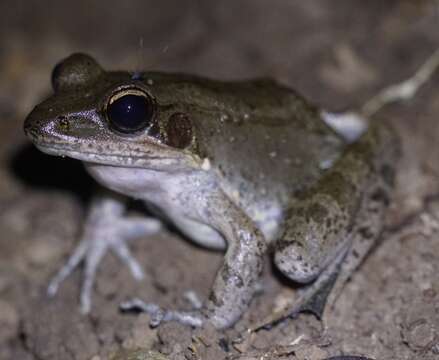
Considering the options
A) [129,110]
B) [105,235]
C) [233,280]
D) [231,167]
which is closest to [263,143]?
[231,167]

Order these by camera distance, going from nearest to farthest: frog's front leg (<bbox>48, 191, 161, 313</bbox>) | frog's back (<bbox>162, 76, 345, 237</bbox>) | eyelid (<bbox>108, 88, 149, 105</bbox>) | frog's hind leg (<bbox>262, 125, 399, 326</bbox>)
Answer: eyelid (<bbox>108, 88, 149, 105</bbox>)
frog's hind leg (<bbox>262, 125, 399, 326</bbox>)
frog's back (<bbox>162, 76, 345, 237</bbox>)
frog's front leg (<bbox>48, 191, 161, 313</bbox>)

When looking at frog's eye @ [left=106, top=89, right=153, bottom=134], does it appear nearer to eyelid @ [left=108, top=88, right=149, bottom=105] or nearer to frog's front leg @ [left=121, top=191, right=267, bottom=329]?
eyelid @ [left=108, top=88, right=149, bottom=105]

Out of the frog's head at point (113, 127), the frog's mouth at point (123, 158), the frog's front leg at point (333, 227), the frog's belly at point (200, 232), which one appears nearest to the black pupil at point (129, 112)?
the frog's head at point (113, 127)

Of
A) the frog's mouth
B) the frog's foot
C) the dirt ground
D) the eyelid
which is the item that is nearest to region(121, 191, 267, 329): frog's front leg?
the frog's foot

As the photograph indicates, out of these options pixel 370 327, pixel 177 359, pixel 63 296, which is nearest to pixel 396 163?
pixel 370 327

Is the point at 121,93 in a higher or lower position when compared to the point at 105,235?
higher

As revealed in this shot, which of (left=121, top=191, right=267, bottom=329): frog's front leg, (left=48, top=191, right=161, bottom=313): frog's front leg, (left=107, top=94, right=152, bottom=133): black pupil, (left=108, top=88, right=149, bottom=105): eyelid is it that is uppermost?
(left=108, top=88, right=149, bottom=105): eyelid

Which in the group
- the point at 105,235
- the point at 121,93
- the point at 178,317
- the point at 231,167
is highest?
the point at 121,93

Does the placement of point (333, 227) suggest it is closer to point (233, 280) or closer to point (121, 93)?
point (233, 280)

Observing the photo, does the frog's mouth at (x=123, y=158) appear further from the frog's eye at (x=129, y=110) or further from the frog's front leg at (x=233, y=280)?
the frog's front leg at (x=233, y=280)
